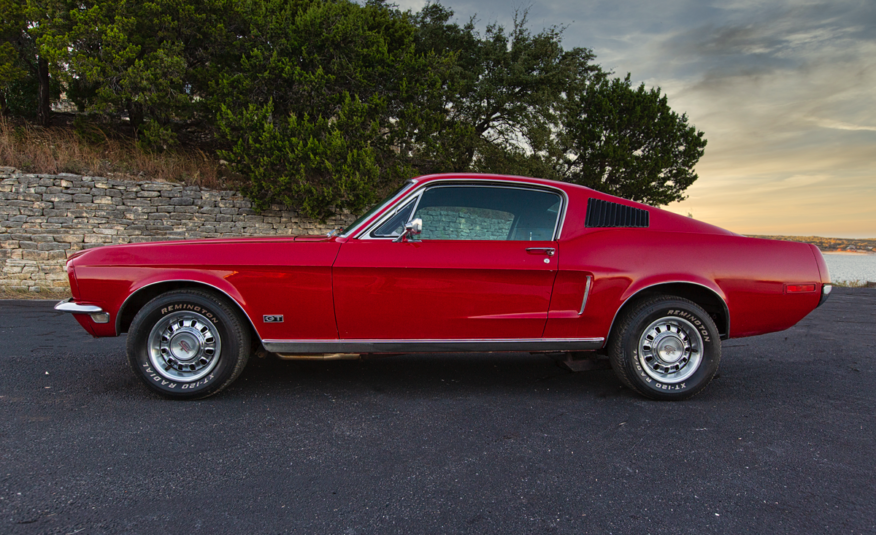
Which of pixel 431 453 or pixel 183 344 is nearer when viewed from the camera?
pixel 431 453

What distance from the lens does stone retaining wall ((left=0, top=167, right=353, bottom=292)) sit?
10648mm

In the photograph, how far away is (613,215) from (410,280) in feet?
5.08

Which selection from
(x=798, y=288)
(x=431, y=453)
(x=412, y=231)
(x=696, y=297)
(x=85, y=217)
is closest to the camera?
(x=431, y=453)

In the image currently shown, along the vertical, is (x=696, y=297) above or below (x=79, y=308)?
above

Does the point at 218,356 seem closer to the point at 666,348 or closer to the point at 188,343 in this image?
the point at 188,343

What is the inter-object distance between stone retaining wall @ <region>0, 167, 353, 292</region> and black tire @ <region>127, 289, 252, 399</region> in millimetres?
9896

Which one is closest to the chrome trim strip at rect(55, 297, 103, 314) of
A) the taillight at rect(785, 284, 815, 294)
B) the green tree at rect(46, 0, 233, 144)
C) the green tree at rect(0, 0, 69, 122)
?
the taillight at rect(785, 284, 815, 294)

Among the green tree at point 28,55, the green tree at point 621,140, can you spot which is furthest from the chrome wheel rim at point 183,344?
the green tree at point 621,140

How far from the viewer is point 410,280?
3.08 m

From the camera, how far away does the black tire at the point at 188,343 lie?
10.0 feet

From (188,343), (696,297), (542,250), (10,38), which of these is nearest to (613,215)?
(542,250)

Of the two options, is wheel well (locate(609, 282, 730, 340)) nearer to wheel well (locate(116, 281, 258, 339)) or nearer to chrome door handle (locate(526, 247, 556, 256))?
chrome door handle (locate(526, 247, 556, 256))

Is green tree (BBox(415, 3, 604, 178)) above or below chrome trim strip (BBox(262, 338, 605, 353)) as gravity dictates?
above

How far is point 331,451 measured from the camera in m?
2.39
